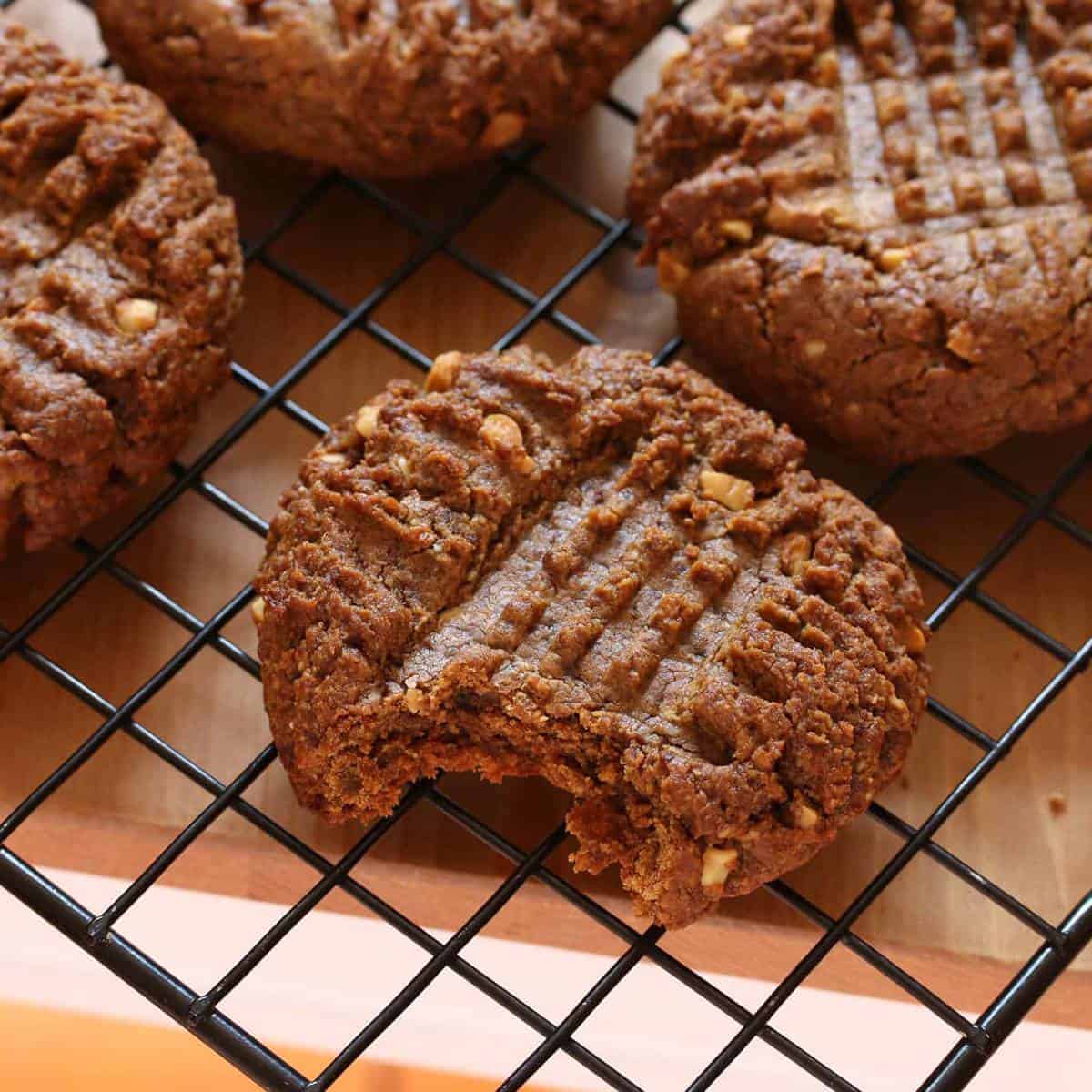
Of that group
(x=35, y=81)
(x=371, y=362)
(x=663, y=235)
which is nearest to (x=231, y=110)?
(x=35, y=81)

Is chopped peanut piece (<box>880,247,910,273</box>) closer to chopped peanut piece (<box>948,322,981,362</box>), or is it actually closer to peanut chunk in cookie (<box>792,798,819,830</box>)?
chopped peanut piece (<box>948,322,981,362</box>)

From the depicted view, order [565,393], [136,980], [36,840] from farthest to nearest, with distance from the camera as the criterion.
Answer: [36,840]
[565,393]
[136,980]

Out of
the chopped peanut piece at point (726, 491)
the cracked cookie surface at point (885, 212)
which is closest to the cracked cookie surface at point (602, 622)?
the chopped peanut piece at point (726, 491)

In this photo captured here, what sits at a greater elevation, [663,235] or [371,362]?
[663,235]

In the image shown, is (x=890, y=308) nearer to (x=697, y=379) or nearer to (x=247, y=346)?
(x=697, y=379)

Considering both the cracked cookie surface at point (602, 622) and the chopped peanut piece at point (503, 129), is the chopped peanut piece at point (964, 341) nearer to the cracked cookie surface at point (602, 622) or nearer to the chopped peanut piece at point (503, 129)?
the cracked cookie surface at point (602, 622)

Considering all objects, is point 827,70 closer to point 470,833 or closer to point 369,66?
point 369,66
